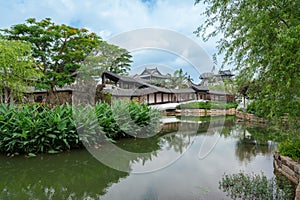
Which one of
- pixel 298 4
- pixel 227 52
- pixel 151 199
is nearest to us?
pixel 298 4

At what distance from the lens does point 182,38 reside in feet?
22.2

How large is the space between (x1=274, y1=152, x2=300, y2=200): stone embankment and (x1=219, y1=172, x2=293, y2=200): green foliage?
19 cm

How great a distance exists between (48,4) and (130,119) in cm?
772

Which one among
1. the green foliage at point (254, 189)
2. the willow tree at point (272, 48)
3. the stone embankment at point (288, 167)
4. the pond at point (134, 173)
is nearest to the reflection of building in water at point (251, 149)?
the pond at point (134, 173)

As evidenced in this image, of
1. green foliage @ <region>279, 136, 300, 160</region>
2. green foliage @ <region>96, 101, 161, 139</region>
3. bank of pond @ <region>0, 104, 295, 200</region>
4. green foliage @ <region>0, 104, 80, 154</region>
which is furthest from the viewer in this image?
green foliage @ <region>96, 101, 161, 139</region>

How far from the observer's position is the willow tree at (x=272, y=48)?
198 centimetres

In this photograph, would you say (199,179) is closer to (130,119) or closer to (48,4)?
(130,119)

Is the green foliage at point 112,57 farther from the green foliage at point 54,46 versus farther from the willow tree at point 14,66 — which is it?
the willow tree at point 14,66

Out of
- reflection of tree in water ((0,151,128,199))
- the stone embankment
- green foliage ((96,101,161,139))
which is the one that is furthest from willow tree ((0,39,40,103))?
the stone embankment

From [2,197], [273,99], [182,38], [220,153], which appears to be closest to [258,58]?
[273,99]

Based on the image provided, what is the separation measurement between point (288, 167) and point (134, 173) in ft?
8.50

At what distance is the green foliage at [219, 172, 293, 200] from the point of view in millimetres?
2633

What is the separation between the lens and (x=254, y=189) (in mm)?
2793

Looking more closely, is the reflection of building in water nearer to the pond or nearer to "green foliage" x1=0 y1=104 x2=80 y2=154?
the pond
